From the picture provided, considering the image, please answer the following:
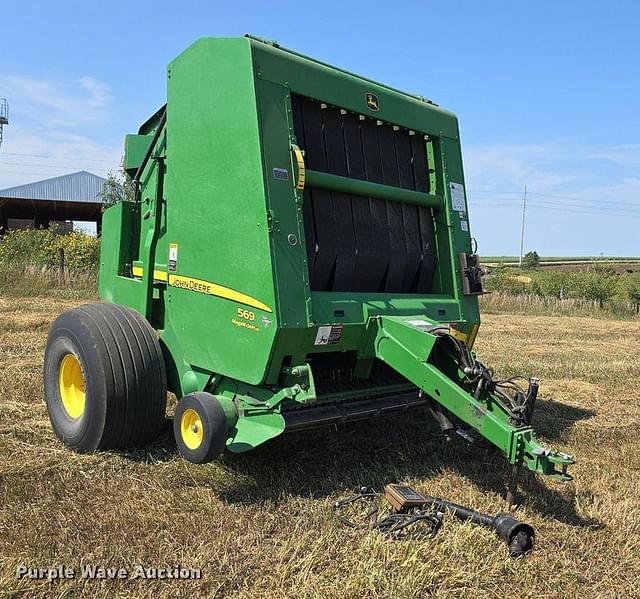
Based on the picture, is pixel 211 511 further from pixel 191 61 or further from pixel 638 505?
pixel 191 61

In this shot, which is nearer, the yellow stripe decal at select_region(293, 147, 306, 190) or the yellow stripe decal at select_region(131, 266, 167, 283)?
the yellow stripe decal at select_region(293, 147, 306, 190)

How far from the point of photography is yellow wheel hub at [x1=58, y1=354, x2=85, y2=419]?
14.1 feet

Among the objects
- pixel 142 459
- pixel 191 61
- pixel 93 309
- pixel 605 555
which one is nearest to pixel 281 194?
pixel 191 61

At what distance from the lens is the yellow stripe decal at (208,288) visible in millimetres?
3467

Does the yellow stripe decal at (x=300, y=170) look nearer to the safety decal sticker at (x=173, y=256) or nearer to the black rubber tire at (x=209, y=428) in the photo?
the safety decal sticker at (x=173, y=256)

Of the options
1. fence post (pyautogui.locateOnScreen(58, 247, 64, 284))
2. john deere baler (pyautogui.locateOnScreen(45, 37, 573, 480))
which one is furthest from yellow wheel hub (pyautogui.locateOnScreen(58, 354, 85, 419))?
fence post (pyautogui.locateOnScreen(58, 247, 64, 284))

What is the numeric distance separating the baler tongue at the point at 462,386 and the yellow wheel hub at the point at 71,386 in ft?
6.93

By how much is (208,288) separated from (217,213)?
18.0 inches

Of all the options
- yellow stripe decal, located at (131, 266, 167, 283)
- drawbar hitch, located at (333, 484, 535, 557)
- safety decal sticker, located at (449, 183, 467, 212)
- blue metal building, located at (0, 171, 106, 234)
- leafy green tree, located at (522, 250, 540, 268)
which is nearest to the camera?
drawbar hitch, located at (333, 484, 535, 557)

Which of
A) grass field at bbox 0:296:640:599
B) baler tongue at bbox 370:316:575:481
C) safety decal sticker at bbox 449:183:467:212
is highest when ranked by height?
safety decal sticker at bbox 449:183:467:212

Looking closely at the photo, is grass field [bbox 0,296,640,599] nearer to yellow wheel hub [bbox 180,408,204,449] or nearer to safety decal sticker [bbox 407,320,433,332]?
yellow wheel hub [bbox 180,408,204,449]

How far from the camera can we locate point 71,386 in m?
4.38

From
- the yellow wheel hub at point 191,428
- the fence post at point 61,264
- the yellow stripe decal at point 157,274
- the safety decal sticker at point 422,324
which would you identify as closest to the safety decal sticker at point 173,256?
the yellow stripe decal at point 157,274

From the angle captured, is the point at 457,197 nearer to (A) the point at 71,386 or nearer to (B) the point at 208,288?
(B) the point at 208,288
